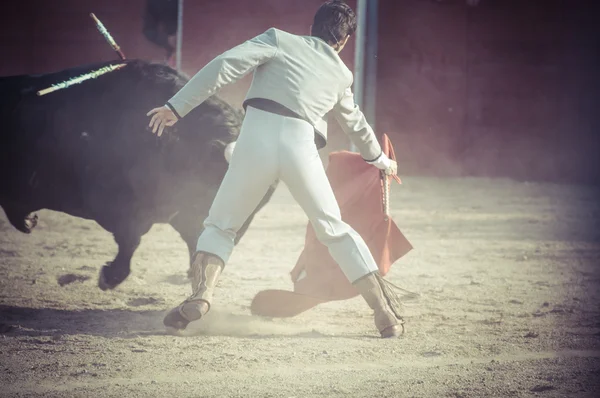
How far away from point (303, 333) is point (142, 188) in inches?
43.0

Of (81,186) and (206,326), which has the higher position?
(81,186)

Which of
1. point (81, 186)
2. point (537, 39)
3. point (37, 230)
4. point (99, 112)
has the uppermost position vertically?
point (537, 39)

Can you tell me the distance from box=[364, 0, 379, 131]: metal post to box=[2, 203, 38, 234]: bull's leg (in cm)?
514

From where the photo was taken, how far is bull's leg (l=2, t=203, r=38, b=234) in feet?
14.7

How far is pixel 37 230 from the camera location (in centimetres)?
605

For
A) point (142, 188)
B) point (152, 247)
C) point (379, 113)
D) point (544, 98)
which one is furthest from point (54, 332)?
point (544, 98)

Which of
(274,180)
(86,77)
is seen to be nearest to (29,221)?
(86,77)

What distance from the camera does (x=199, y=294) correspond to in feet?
11.0

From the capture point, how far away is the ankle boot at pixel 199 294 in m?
3.33

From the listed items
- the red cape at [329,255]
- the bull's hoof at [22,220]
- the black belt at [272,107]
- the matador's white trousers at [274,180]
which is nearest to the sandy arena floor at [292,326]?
the red cape at [329,255]

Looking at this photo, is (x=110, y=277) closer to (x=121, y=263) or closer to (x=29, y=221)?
(x=121, y=263)

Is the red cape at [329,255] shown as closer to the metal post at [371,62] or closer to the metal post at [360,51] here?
the metal post at [360,51]

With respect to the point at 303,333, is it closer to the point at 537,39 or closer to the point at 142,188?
the point at 142,188

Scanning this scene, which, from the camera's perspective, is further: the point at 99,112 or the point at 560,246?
the point at 560,246
